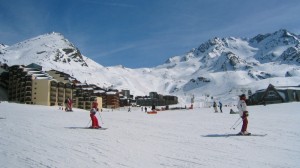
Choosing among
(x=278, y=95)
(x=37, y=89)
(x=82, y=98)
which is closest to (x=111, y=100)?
(x=82, y=98)

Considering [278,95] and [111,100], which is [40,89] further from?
[278,95]

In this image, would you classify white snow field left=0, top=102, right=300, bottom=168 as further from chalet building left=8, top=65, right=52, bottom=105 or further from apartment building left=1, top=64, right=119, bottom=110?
apartment building left=1, top=64, right=119, bottom=110

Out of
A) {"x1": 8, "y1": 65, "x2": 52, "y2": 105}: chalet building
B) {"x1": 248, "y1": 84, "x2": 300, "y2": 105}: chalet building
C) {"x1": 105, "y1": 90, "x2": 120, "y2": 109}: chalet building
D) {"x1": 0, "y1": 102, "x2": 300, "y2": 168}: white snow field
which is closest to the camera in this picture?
{"x1": 0, "y1": 102, "x2": 300, "y2": 168}: white snow field

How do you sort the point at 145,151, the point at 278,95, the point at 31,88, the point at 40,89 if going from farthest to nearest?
the point at 40,89
the point at 31,88
the point at 278,95
the point at 145,151

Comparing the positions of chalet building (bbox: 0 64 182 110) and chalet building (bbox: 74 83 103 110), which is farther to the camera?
chalet building (bbox: 74 83 103 110)

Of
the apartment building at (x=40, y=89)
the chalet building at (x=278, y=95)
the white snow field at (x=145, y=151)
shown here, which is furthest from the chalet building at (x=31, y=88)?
the white snow field at (x=145, y=151)

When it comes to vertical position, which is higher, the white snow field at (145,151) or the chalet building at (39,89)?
the chalet building at (39,89)

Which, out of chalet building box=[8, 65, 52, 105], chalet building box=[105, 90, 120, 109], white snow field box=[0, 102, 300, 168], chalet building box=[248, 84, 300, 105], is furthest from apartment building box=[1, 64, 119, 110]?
white snow field box=[0, 102, 300, 168]

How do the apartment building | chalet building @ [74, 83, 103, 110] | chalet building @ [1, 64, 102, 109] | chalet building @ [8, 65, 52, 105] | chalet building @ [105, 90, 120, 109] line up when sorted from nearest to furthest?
chalet building @ [8, 65, 52, 105] → chalet building @ [1, 64, 102, 109] → the apartment building → chalet building @ [74, 83, 103, 110] → chalet building @ [105, 90, 120, 109]

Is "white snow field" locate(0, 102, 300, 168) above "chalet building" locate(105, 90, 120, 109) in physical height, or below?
below

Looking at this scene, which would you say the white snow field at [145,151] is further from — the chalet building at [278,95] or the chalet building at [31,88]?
the chalet building at [31,88]

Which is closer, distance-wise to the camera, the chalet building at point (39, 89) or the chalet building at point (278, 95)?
the chalet building at point (278, 95)

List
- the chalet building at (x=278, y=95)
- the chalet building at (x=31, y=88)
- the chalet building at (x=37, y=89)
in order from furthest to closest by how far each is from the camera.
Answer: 1. the chalet building at (x=37, y=89)
2. the chalet building at (x=31, y=88)
3. the chalet building at (x=278, y=95)

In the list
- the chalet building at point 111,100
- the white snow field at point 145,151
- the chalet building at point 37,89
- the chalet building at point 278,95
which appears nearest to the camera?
the white snow field at point 145,151
